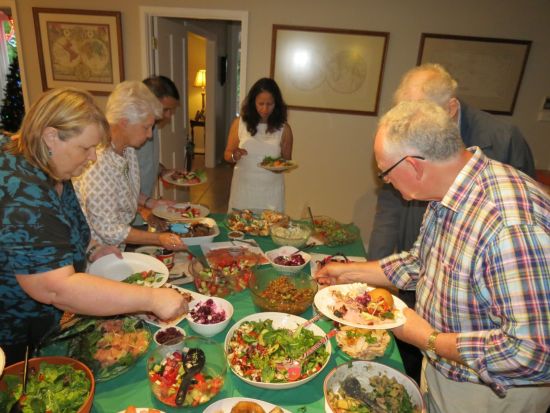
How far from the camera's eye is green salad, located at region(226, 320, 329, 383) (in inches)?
48.8

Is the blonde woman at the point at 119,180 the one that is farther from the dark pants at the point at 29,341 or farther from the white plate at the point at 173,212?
the dark pants at the point at 29,341

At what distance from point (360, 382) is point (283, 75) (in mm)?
3434

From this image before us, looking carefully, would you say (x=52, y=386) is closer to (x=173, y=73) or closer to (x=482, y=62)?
(x=173, y=73)

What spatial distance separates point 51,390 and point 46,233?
460 mm

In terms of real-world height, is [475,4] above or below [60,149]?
above

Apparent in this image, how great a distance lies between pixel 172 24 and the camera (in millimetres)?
4371

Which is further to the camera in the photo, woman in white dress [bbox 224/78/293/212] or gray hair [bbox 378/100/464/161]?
woman in white dress [bbox 224/78/293/212]

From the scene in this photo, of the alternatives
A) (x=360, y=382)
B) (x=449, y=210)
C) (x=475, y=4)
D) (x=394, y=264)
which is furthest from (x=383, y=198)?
(x=475, y=4)

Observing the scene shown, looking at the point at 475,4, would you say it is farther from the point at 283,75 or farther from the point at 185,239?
the point at 185,239

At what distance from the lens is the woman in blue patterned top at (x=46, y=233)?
1.12 meters

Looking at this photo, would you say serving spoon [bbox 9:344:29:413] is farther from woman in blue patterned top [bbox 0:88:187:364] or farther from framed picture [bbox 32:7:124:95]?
framed picture [bbox 32:7:124:95]

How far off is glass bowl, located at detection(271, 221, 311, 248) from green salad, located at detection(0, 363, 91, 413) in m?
1.36

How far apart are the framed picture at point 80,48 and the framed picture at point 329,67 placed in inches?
69.9

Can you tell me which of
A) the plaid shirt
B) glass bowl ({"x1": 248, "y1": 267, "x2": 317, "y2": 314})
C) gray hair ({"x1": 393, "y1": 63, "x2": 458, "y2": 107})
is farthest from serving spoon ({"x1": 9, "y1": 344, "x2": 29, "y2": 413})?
gray hair ({"x1": 393, "y1": 63, "x2": 458, "y2": 107})
